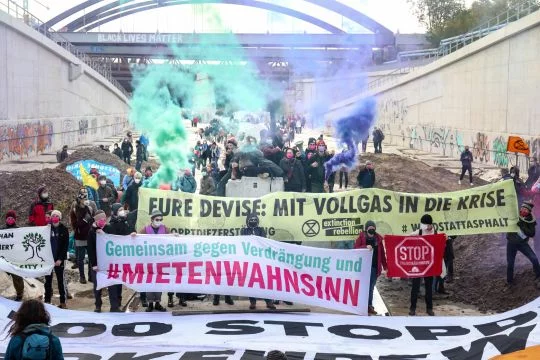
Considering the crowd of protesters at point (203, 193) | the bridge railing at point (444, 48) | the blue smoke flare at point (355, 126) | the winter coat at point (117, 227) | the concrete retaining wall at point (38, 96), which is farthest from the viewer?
the bridge railing at point (444, 48)

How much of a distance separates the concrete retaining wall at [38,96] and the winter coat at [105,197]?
15365 mm

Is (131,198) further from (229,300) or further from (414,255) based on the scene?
(414,255)

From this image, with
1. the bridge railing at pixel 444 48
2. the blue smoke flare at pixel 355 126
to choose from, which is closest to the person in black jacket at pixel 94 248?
the blue smoke flare at pixel 355 126

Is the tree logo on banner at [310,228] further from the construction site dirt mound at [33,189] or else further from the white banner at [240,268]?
the construction site dirt mound at [33,189]

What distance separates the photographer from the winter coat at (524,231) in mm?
11500

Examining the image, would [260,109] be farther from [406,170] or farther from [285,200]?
[285,200]

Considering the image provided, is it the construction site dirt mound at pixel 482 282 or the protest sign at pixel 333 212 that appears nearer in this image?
the construction site dirt mound at pixel 482 282

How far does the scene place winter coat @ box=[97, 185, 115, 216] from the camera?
612 inches

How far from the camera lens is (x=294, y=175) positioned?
53.2 ft

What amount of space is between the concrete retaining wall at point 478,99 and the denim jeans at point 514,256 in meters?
14.0

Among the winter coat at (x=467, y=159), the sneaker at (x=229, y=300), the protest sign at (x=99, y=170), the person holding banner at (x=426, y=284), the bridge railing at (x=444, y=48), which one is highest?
the bridge railing at (x=444, y=48)

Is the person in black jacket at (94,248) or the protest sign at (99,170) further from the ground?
the protest sign at (99,170)

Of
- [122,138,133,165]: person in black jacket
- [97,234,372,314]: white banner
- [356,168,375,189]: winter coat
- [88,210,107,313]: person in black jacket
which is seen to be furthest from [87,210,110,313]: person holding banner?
[122,138,133,165]: person in black jacket

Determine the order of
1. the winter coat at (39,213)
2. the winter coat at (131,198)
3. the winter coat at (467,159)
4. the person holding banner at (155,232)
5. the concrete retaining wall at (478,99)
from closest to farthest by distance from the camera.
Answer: the person holding banner at (155,232), the winter coat at (39,213), the winter coat at (131,198), the winter coat at (467,159), the concrete retaining wall at (478,99)
